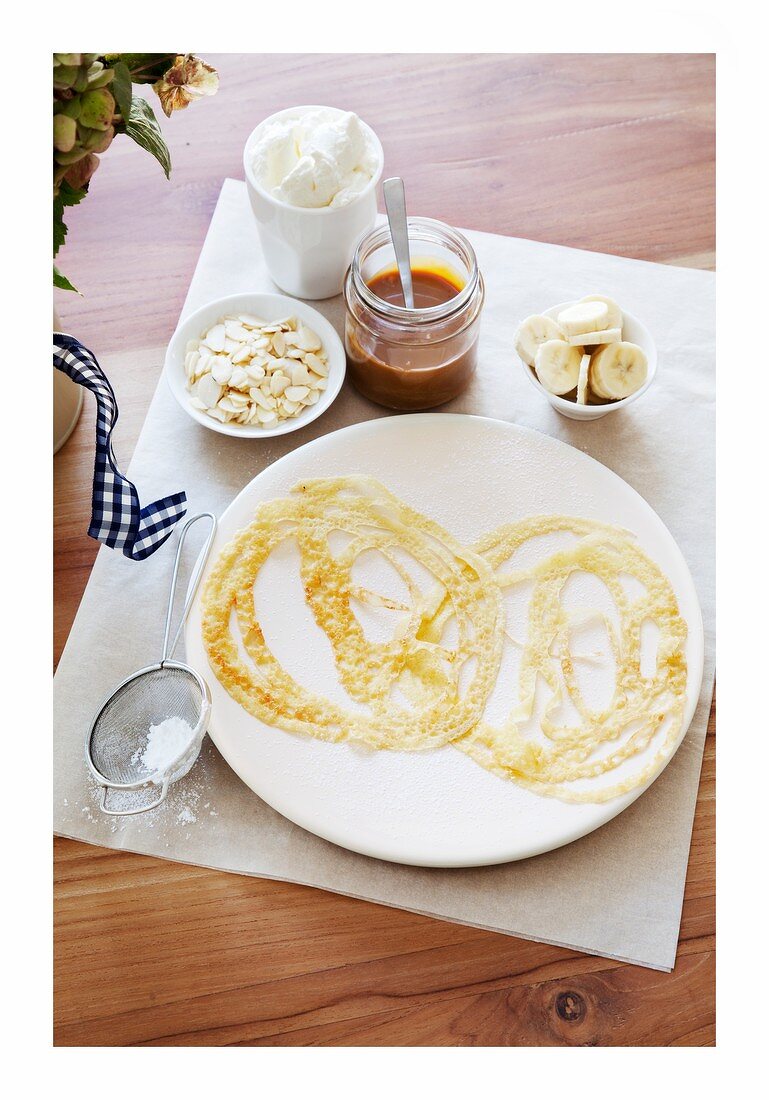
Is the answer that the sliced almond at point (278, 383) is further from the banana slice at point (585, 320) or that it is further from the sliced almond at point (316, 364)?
the banana slice at point (585, 320)

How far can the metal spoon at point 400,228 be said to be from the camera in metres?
0.99

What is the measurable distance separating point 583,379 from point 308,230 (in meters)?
0.36

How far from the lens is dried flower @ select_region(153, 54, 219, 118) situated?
0.82 m

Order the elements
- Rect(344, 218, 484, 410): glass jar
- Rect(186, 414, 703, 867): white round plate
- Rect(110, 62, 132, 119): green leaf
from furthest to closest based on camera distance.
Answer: Rect(344, 218, 484, 410): glass jar < Rect(186, 414, 703, 867): white round plate < Rect(110, 62, 132, 119): green leaf

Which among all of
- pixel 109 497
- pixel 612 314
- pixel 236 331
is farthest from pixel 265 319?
pixel 612 314

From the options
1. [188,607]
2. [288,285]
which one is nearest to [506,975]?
[188,607]

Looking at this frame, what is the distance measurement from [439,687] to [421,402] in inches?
13.6

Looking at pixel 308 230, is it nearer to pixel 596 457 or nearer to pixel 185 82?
pixel 185 82

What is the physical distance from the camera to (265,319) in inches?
42.6

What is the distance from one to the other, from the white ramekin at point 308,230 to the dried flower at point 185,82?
7.6 inches

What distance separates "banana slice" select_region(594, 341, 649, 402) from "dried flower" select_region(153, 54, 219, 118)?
19.4 inches

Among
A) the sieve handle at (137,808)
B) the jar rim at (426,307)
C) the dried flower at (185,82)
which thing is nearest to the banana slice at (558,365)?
the jar rim at (426,307)

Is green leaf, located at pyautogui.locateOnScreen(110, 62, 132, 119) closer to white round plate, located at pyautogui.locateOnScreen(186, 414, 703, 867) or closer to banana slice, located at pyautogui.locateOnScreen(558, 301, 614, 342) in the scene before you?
white round plate, located at pyautogui.locateOnScreen(186, 414, 703, 867)

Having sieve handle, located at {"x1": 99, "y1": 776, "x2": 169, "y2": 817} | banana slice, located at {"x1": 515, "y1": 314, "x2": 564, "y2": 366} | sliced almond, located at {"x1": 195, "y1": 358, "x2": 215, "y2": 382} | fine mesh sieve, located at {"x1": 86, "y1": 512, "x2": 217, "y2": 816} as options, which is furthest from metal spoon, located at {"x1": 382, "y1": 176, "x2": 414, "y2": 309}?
sieve handle, located at {"x1": 99, "y1": 776, "x2": 169, "y2": 817}
